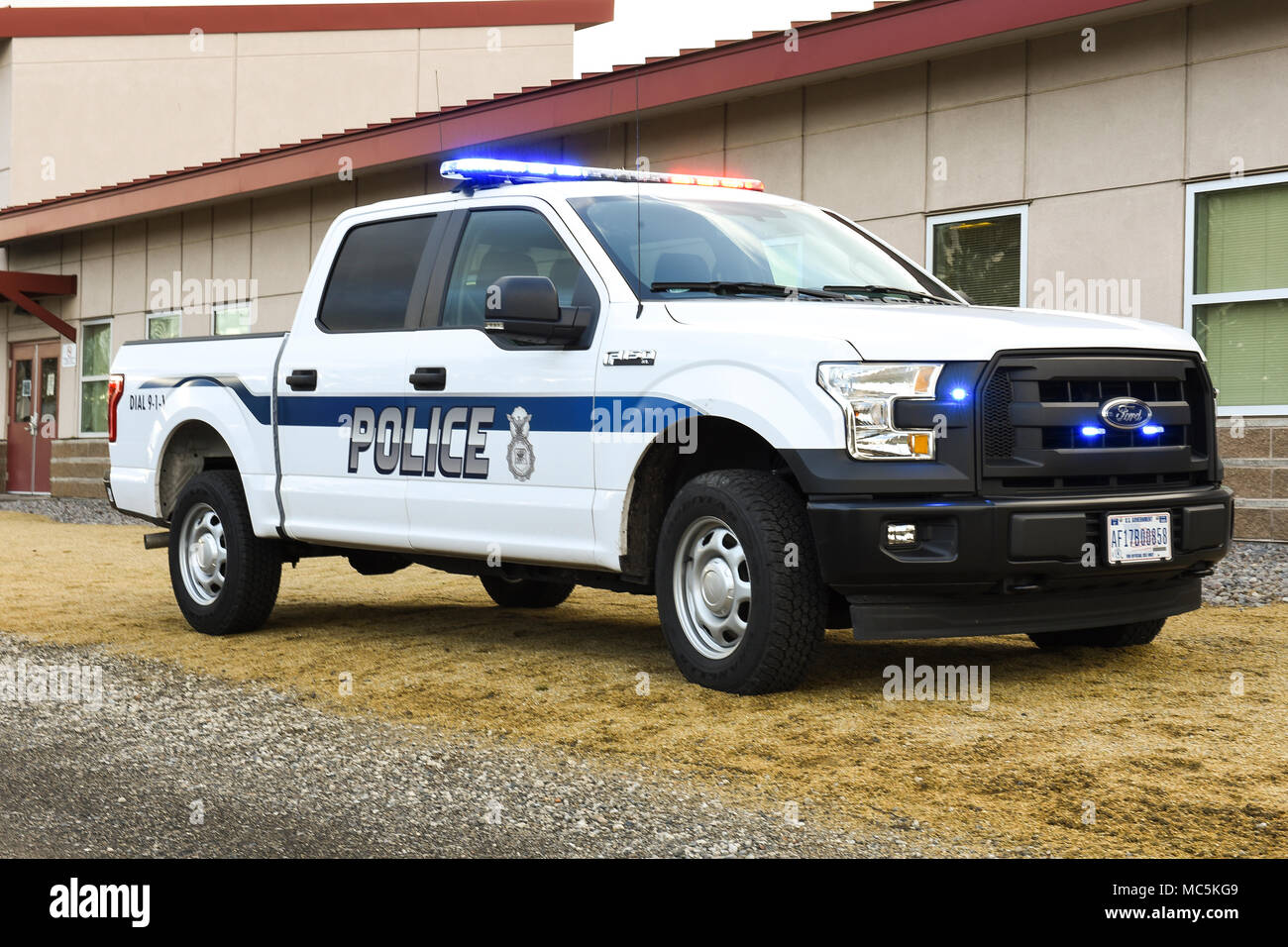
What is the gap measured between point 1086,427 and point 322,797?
309cm

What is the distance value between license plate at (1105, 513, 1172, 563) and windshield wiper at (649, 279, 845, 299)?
1555mm

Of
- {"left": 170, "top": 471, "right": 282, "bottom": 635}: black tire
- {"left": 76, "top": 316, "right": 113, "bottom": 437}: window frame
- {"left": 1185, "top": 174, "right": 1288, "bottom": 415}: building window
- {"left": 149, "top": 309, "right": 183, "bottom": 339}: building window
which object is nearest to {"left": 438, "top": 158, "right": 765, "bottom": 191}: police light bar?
{"left": 170, "top": 471, "right": 282, "bottom": 635}: black tire

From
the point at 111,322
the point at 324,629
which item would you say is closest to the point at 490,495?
the point at 324,629

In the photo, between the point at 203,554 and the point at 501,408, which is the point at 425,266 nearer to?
the point at 501,408

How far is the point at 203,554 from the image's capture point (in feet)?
27.6

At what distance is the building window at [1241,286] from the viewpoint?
11.2m

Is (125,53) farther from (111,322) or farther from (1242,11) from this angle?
(1242,11)

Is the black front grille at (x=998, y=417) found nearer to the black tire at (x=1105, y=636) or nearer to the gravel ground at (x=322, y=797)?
the black tire at (x=1105, y=636)

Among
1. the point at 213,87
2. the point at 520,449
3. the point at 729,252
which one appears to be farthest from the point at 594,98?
the point at 213,87

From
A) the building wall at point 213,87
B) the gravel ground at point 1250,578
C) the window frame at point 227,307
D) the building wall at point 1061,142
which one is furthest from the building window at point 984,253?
the building wall at point 213,87

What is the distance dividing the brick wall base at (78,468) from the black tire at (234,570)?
631 inches

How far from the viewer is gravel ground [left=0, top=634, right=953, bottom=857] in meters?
4.17

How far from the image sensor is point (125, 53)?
2917 centimetres
